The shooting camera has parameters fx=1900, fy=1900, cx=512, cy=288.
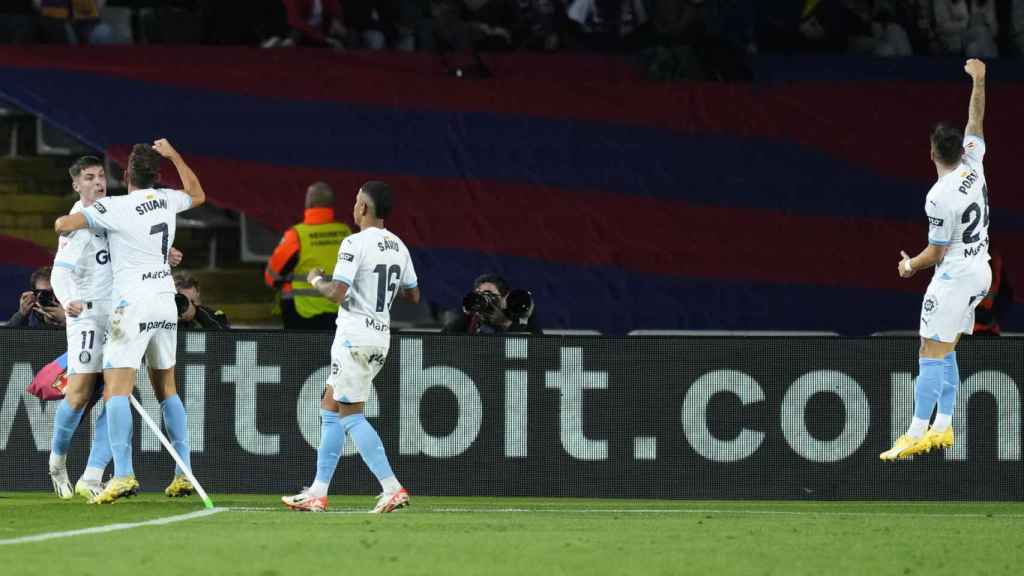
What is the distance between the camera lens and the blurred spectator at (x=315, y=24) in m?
18.2

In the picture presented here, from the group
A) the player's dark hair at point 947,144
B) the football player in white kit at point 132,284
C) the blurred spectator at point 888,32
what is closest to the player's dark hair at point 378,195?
the football player in white kit at point 132,284

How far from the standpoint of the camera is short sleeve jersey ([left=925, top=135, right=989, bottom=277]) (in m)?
11.3

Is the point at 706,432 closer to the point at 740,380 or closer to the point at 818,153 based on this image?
the point at 740,380

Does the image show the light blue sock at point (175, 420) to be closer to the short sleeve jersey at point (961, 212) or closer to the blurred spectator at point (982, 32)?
the short sleeve jersey at point (961, 212)

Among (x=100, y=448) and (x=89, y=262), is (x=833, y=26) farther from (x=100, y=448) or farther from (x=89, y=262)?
(x=100, y=448)

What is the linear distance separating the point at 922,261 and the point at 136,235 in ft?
15.5

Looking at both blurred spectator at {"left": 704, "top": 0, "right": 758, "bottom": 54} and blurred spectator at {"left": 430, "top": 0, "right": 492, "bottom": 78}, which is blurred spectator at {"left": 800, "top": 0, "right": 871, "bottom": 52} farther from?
blurred spectator at {"left": 430, "top": 0, "right": 492, "bottom": 78}

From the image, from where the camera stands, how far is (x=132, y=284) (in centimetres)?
1148

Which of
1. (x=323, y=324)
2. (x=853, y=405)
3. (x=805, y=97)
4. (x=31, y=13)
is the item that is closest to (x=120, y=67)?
(x=31, y=13)

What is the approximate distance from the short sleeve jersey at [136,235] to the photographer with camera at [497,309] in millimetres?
3358

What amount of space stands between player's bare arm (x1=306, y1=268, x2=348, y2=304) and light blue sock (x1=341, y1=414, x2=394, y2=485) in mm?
719

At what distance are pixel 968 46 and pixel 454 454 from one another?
8.02 meters

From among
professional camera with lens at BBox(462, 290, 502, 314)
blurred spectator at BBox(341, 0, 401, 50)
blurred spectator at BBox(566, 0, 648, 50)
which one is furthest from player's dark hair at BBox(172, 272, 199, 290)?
blurred spectator at BBox(566, 0, 648, 50)

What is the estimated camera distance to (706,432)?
1395cm
